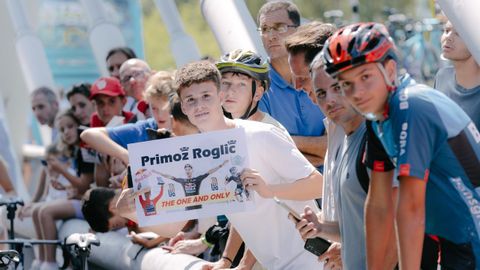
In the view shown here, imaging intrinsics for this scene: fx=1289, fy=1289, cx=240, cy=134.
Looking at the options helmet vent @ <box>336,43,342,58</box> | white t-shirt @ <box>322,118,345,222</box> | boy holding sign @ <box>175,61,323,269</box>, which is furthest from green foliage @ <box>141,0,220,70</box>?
helmet vent @ <box>336,43,342,58</box>

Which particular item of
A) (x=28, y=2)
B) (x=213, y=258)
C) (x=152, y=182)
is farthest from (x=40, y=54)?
(x=152, y=182)

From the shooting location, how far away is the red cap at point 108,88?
11000mm

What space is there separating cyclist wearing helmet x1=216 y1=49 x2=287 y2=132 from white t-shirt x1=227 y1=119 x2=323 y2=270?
660 millimetres

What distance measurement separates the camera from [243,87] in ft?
23.5

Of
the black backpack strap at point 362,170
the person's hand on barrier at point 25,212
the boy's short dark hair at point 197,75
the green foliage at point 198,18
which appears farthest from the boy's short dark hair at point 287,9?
the green foliage at point 198,18

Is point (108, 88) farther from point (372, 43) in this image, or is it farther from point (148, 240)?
point (372, 43)

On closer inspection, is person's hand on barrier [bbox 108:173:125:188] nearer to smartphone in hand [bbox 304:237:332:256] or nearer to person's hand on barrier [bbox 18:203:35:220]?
person's hand on barrier [bbox 18:203:35:220]

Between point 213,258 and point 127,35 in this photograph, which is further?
point 127,35

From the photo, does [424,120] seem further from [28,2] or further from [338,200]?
[28,2]

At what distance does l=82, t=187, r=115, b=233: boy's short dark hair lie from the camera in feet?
28.4

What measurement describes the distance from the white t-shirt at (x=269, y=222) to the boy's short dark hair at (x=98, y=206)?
7.67ft

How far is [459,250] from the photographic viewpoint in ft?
15.7

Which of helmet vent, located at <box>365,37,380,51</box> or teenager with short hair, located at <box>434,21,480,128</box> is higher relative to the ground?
helmet vent, located at <box>365,37,380,51</box>

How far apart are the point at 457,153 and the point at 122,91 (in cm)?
668
